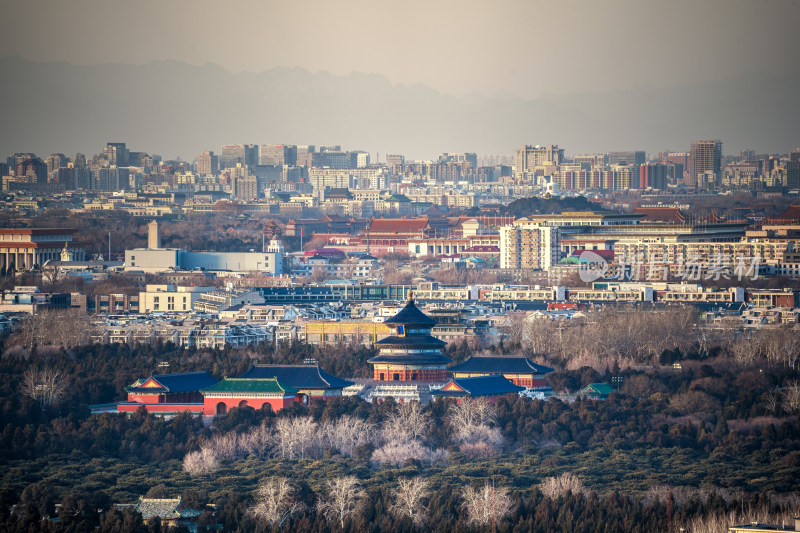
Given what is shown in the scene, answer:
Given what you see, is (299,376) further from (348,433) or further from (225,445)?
(225,445)

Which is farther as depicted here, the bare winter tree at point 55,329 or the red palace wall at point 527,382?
the bare winter tree at point 55,329

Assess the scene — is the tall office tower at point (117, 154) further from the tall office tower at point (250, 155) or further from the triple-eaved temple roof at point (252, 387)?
the triple-eaved temple roof at point (252, 387)

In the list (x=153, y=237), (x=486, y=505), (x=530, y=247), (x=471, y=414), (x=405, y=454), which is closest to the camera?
(x=486, y=505)

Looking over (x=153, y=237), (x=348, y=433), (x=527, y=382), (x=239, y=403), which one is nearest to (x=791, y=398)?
(x=527, y=382)

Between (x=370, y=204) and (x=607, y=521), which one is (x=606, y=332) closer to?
(x=607, y=521)

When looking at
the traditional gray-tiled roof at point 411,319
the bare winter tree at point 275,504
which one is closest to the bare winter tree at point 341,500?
the bare winter tree at point 275,504
